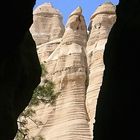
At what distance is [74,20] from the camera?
4416 cm

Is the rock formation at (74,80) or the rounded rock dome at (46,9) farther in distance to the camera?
the rounded rock dome at (46,9)

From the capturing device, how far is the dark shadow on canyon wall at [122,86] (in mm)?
8094

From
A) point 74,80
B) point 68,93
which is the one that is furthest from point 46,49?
point 68,93

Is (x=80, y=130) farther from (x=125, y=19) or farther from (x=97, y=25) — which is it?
(x=125, y=19)

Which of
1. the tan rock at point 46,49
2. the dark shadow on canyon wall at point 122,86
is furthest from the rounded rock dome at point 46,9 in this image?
the dark shadow on canyon wall at point 122,86

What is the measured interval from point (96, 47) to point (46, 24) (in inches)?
457

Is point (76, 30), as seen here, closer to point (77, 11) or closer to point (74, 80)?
point (77, 11)

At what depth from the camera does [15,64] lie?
30.3 ft

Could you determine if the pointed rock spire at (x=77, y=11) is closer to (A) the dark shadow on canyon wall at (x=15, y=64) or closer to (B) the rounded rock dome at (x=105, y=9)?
(B) the rounded rock dome at (x=105, y=9)

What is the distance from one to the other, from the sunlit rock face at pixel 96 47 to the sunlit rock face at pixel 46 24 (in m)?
5.65

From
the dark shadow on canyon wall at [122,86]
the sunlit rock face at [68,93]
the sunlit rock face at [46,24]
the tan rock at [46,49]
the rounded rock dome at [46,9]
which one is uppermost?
the dark shadow on canyon wall at [122,86]

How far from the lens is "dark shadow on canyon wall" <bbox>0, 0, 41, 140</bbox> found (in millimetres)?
8367

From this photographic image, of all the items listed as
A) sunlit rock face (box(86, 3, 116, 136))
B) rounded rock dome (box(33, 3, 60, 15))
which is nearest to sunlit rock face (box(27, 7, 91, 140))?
sunlit rock face (box(86, 3, 116, 136))

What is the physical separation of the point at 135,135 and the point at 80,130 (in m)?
26.9
